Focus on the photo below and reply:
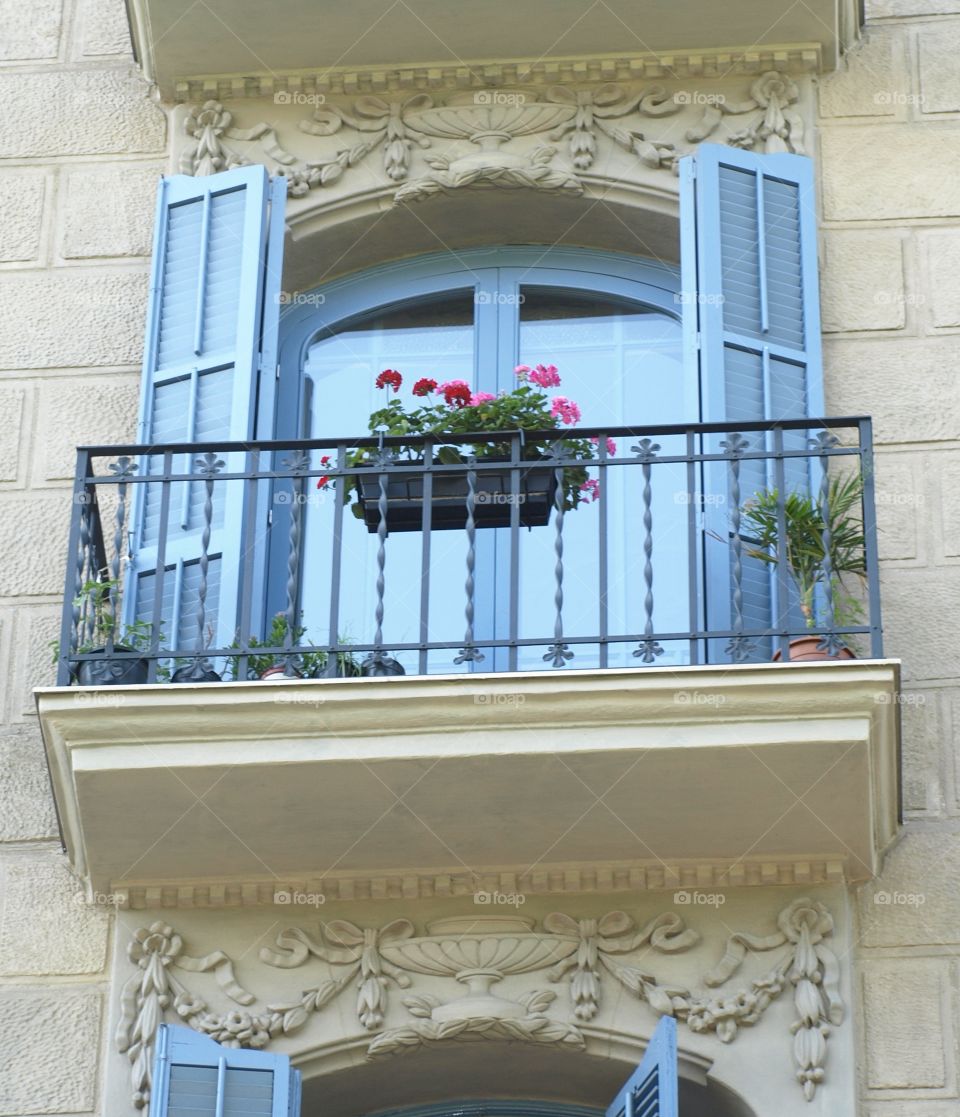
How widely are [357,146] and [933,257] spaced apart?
2.38m

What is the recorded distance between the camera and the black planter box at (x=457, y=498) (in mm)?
8219

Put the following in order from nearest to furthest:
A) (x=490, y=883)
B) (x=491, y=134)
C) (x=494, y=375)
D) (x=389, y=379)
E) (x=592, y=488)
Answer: (x=490, y=883)
(x=592, y=488)
(x=389, y=379)
(x=494, y=375)
(x=491, y=134)

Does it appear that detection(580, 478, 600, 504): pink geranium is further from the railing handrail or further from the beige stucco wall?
the beige stucco wall

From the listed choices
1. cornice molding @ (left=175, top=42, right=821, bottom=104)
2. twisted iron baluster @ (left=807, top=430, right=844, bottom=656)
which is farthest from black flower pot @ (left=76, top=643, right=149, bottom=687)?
cornice molding @ (left=175, top=42, right=821, bottom=104)

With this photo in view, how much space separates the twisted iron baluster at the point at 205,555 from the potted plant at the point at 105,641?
187mm

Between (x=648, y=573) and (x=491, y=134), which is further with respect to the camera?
(x=491, y=134)

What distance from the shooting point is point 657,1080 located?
707 centimetres

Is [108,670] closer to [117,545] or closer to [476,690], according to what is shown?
[117,545]

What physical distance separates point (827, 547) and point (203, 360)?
2.54 meters

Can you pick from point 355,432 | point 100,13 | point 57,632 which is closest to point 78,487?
point 57,632

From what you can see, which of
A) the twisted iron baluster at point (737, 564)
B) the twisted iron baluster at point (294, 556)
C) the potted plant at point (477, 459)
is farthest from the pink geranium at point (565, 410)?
the twisted iron baluster at point (294, 556)

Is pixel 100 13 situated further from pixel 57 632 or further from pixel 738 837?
pixel 738 837

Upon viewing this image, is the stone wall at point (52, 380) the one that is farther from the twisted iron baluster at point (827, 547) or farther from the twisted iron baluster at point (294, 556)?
the twisted iron baluster at point (827, 547)

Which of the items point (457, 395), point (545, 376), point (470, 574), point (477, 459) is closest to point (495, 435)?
point (477, 459)
